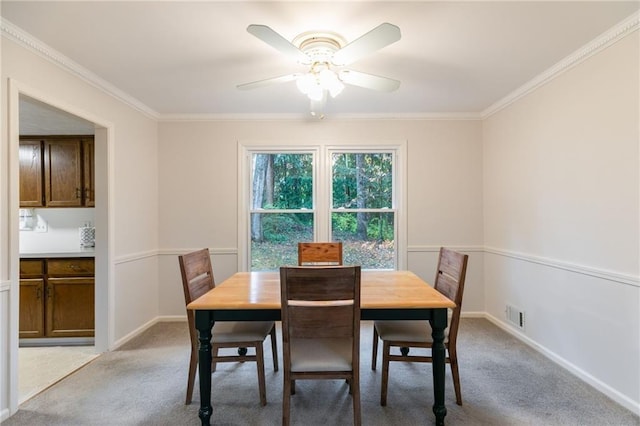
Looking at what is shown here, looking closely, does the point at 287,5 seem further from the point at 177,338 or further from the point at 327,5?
the point at 177,338

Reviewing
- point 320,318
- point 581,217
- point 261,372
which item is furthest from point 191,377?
point 581,217

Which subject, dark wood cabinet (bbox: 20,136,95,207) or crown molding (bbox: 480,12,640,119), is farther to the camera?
dark wood cabinet (bbox: 20,136,95,207)

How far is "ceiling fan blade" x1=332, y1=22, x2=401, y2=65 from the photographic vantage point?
5.14ft

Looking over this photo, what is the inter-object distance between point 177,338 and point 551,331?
Result: 335 cm

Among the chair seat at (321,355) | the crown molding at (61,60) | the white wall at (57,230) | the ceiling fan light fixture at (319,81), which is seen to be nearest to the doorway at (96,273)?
the crown molding at (61,60)

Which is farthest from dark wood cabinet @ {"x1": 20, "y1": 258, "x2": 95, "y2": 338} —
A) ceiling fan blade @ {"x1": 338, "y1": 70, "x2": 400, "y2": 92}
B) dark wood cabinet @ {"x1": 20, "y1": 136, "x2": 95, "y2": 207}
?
ceiling fan blade @ {"x1": 338, "y1": 70, "x2": 400, "y2": 92}

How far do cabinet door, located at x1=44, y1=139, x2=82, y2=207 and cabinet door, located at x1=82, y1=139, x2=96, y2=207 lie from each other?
0.05 meters

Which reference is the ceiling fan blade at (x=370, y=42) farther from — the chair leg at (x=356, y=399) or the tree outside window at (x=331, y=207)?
the tree outside window at (x=331, y=207)

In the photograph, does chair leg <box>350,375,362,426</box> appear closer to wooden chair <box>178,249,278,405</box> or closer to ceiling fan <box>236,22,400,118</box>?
wooden chair <box>178,249,278,405</box>

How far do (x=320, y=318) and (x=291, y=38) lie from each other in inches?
69.4

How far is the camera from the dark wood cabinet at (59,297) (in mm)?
3127

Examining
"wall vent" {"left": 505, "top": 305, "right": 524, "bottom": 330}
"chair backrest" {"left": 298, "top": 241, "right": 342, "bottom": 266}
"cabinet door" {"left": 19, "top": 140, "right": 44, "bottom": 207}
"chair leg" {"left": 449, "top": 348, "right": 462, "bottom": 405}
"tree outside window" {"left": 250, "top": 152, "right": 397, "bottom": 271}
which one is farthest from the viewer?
"tree outside window" {"left": 250, "top": 152, "right": 397, "bottom": 271}

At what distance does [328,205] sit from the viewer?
12.3 feet

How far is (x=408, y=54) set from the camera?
2318 millimetres
